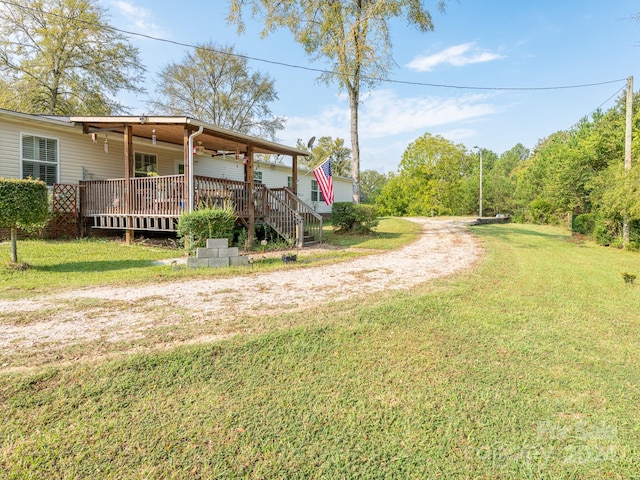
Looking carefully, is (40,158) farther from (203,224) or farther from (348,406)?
(348,406)

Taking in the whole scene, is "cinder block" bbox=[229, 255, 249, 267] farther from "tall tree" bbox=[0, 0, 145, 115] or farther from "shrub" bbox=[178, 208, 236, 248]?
"tall tree" bbox=[0, 0, 145, 115]

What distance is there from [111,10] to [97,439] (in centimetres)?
2427

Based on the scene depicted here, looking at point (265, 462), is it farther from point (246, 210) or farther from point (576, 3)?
point (576, 3)

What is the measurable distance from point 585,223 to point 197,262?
53.9 ft

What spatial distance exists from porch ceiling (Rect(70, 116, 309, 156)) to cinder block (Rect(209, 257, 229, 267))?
3875 mm

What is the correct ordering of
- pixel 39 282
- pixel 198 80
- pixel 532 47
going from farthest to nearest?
pixel 198 80, pixel 532 47, pixel 39 282

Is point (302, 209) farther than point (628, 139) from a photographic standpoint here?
No

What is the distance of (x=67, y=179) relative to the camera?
10711 millimetres

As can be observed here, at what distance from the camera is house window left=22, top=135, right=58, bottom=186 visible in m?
9.79

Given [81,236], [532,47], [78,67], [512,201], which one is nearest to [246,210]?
[81,236]

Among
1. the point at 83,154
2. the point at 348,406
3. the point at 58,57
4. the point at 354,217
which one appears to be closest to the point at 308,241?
the point at 354,217

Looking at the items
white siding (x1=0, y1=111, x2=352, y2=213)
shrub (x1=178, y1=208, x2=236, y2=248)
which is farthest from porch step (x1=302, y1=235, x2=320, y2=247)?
white siding (x1=0, y1=111, x2=352, y2=213)

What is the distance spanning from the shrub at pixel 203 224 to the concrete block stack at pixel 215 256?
520mm

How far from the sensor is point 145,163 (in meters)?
13.0
